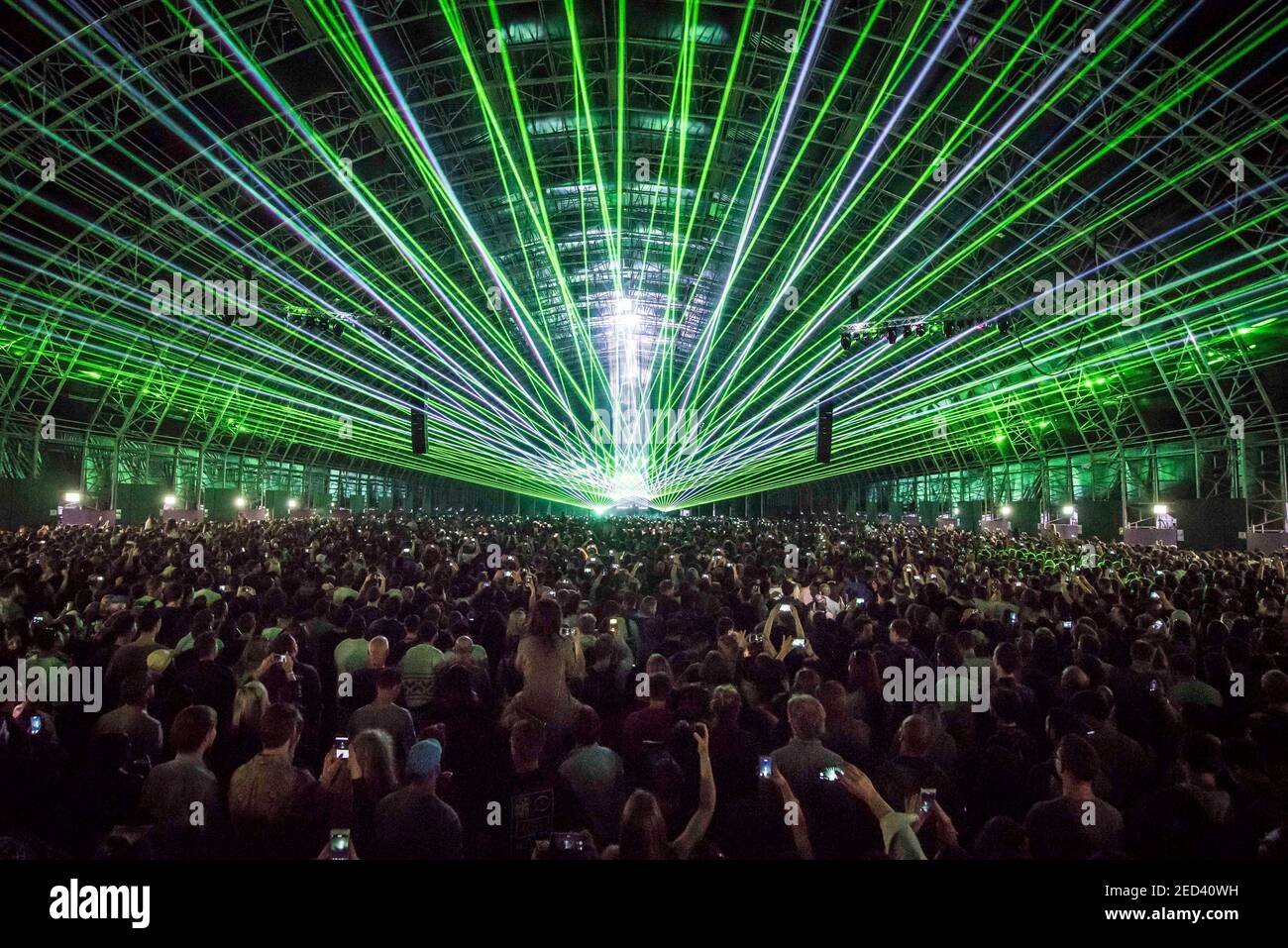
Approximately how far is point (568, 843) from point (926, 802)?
1512 mm

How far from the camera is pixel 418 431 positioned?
64.3 feet

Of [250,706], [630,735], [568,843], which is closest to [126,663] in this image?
[250,706]

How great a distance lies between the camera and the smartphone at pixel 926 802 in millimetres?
3119

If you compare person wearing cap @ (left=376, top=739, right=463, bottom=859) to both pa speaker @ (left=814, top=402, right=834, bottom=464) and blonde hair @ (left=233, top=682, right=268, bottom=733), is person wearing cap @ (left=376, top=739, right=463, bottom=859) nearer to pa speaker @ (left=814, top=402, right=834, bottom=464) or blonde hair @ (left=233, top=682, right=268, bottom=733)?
blonde hair @ (left=233, top=682, right=268, bottom=733)

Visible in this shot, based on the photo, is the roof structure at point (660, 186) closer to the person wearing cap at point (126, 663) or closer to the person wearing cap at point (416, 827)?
the person wearing cap at point (126, 663)

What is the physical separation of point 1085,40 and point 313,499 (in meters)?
39.3

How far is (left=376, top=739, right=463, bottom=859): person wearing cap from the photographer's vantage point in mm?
2908

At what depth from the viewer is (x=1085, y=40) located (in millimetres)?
13992

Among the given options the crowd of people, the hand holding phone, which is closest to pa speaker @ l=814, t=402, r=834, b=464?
the crowd of people

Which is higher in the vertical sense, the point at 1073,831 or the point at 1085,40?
the point at 1085,40

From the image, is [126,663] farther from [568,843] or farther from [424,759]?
[568,843]

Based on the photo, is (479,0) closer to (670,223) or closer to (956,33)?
(956,33)

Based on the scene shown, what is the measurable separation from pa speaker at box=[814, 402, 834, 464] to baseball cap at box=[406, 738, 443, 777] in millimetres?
15560
